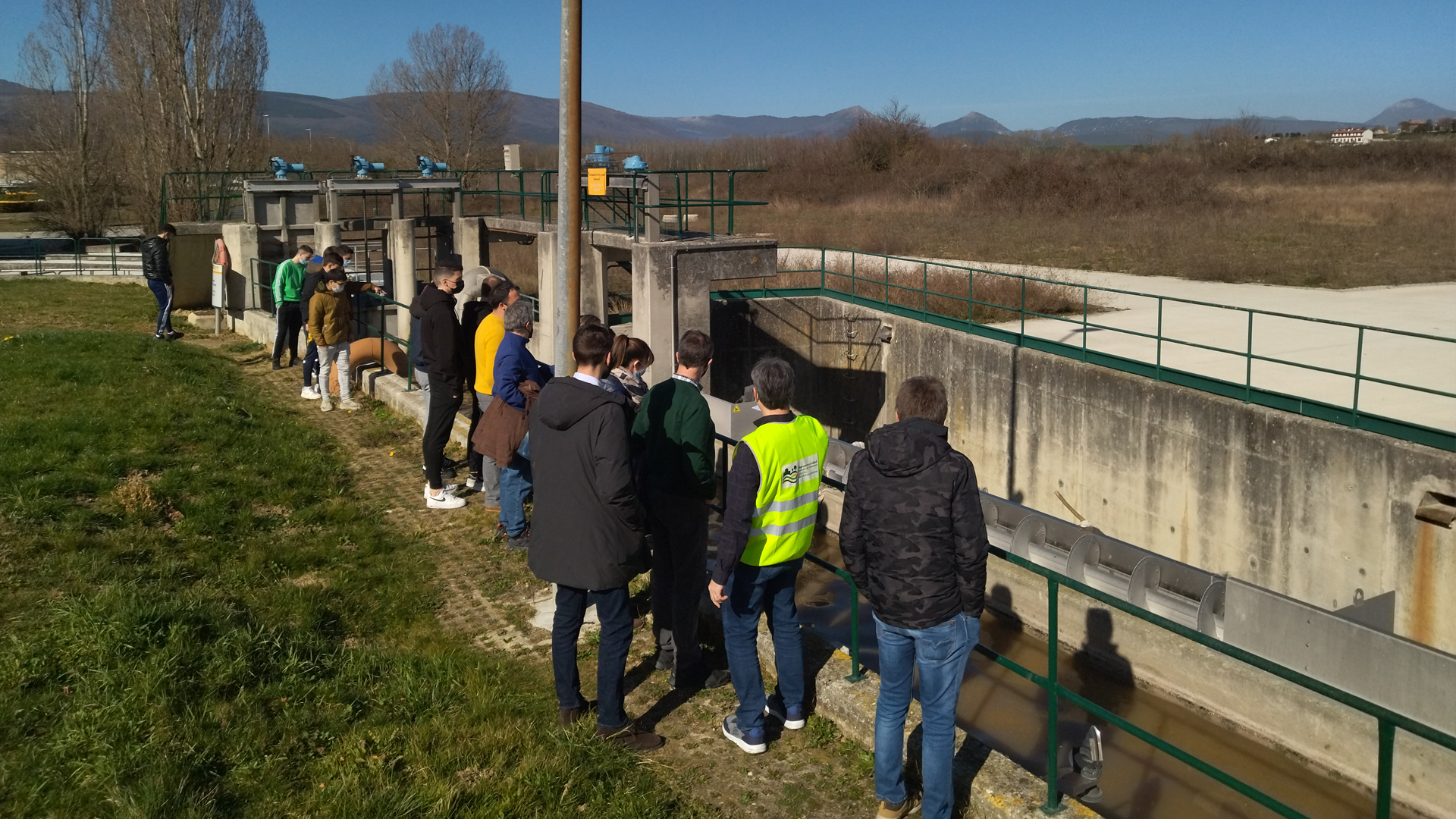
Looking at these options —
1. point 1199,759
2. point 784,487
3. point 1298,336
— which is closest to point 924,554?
point 784,487

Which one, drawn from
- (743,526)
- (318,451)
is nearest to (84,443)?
(318,451)

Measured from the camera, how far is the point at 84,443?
8.78 metres

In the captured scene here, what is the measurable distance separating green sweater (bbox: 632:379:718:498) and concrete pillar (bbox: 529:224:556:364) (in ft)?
47.7

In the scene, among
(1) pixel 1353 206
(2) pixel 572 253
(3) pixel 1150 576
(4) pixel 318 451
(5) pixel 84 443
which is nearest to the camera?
(2) pixel 572 253

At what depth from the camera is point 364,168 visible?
23.6 metres

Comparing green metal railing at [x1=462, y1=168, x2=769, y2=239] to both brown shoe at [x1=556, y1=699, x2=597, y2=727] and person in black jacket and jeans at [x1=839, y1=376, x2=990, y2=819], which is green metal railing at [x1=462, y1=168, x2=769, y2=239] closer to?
brown shoe at [x1=556, y1=699, x2=597, y2=727]

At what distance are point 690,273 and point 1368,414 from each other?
926 centimetres

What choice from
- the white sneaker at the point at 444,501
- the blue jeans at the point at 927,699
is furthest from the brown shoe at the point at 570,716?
the white sneaker at the point at 444,501

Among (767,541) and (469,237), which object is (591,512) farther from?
(469,237)

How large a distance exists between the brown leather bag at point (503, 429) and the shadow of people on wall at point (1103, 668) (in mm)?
6715

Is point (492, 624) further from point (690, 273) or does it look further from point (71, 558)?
point (690, 273)

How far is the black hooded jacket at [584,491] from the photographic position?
4383mm

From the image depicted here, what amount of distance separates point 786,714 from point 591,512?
1.31 metres

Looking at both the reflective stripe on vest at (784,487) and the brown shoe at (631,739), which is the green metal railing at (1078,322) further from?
the brown shoe at (631,739)
